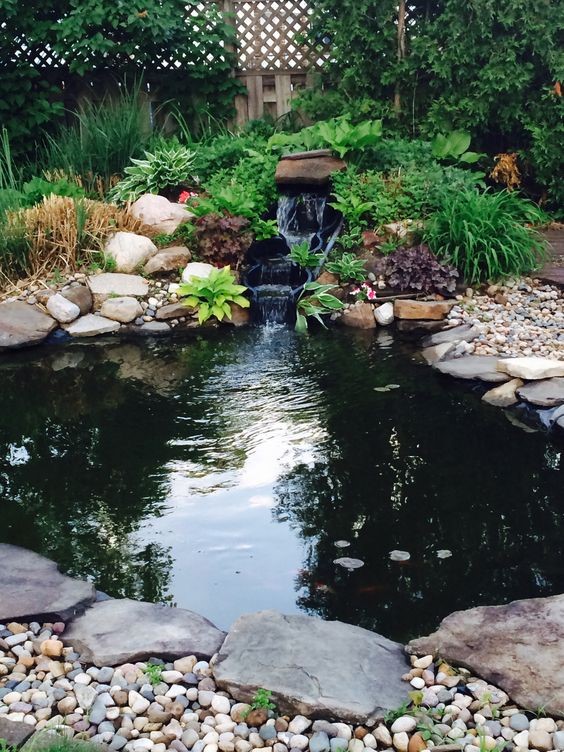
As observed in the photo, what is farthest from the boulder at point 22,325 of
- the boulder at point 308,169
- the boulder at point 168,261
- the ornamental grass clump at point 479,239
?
the ornamental grass clump at point 479,239

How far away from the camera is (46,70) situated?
9781 millimetres

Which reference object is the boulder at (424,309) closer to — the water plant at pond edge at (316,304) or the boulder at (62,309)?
the water plant at pond edge at (316,304)

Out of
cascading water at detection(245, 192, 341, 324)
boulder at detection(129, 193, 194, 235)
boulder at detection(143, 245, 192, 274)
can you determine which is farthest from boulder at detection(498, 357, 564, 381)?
boulder at detection(129, 193, 194, 235)

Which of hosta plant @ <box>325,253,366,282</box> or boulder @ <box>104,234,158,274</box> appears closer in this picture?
hosta plant @ <box>325,253,366,282</box>

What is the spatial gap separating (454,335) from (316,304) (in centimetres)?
133

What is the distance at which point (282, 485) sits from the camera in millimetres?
4062

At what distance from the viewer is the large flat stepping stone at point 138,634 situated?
2.65 metres

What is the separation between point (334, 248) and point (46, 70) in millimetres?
4733

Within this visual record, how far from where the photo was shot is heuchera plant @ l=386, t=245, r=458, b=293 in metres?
6.70

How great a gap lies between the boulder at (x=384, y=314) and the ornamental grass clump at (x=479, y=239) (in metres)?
0.64

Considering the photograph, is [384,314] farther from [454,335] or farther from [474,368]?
[474,368]

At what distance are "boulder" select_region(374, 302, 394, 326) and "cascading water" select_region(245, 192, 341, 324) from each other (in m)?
0.73

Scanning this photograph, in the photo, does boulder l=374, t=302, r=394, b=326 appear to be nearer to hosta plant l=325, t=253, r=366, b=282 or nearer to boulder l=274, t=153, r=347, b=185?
hosta plant l=325, t=253, r=366, b=282

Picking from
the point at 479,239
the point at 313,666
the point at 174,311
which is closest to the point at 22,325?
the point at 174,311
